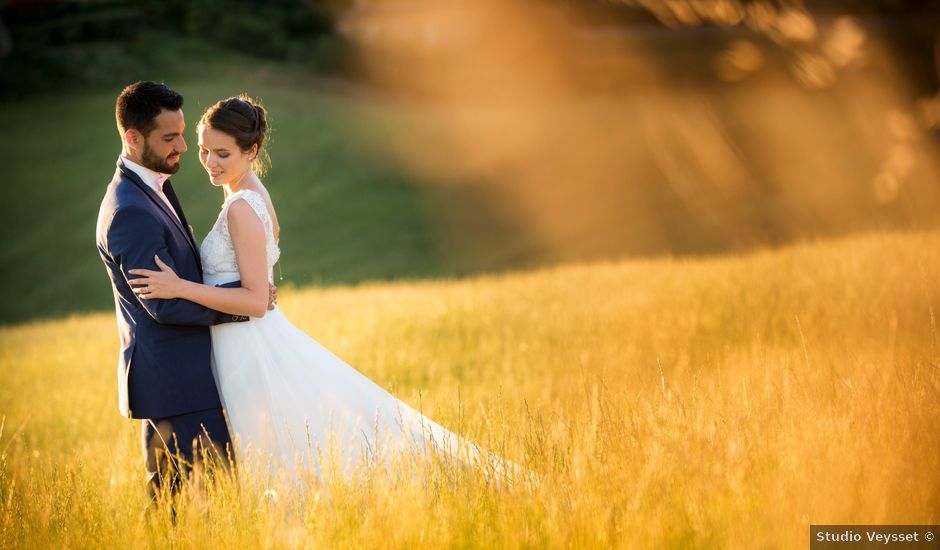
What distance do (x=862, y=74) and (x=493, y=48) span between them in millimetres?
11457

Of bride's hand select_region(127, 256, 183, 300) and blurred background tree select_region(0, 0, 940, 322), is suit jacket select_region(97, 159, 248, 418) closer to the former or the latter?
bride's hand select_region(127, 256, 183, 300)

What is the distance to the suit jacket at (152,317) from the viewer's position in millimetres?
3516

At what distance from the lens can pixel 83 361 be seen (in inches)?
381

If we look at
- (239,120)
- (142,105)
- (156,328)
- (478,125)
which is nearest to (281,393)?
(156,328)

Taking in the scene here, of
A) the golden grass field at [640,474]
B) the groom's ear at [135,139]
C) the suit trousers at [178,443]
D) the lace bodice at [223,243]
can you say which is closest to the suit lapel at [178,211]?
the lace bodice at [223,243]

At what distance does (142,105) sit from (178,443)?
1.45 m

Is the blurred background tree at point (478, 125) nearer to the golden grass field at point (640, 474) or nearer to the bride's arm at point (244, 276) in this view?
the golden grass field at point (640, 474)

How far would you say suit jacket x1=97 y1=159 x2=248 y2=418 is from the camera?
352 centimetres

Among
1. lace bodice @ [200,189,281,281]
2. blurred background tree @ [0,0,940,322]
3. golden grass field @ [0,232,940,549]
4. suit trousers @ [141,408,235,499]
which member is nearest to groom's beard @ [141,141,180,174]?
lace bodice @ [200,189,281,281]

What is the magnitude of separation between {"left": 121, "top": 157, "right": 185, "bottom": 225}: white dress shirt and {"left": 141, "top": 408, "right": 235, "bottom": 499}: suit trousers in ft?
2.93

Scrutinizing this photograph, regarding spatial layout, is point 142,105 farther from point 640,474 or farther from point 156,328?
point 640,474

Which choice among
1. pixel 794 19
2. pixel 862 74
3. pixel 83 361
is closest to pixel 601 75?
pixel 862 74

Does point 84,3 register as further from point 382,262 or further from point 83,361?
point 83,361

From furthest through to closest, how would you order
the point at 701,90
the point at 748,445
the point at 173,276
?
the point at 701,90 < the point at 173,276 < the point at 748,445
